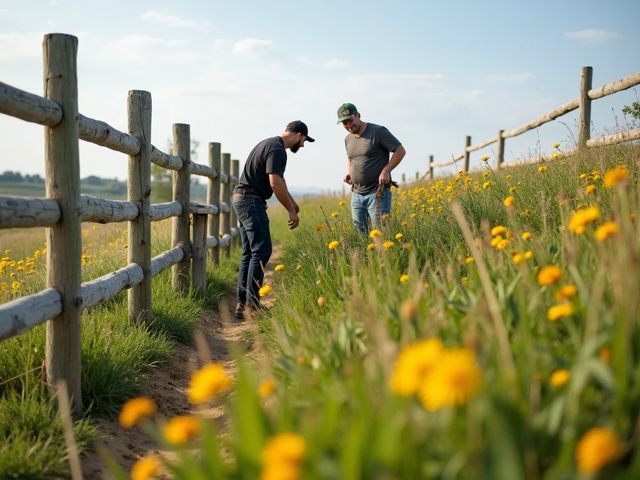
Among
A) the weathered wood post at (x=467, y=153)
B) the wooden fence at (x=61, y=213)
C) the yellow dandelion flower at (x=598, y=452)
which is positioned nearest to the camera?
the yellow dandelion flower at (x=598, y=452)

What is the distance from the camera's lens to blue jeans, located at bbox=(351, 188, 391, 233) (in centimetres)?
684

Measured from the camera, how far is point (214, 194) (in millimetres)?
9859

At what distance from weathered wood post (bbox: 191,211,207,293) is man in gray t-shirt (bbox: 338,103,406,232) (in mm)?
1823

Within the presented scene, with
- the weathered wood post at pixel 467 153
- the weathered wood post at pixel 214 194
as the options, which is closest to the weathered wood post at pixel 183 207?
the weathered wood post at pixel 214 194

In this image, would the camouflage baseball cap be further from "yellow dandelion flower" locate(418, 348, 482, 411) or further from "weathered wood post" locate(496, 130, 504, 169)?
"weathered wood post" locate(496, 130, 504, 169)

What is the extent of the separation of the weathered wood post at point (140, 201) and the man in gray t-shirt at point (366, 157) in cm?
243

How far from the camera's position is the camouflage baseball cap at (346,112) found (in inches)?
281

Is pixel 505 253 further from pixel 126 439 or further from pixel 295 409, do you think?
pixel 126 439

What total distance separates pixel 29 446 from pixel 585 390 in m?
2.51

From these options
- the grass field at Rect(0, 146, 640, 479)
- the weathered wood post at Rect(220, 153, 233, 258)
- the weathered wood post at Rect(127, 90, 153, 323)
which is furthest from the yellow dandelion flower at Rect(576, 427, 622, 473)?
the weathered wood post at Rect(220, 153, 233, 258)

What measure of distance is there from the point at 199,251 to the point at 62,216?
145 inches

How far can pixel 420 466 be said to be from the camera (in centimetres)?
158

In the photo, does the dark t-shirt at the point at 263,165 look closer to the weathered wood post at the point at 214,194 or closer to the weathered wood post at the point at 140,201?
the weathered wood post at the point at 140,201

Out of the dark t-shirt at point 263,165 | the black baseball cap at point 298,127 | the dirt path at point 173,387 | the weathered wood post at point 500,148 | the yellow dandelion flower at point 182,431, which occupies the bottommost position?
the dirt path at point 173,387
